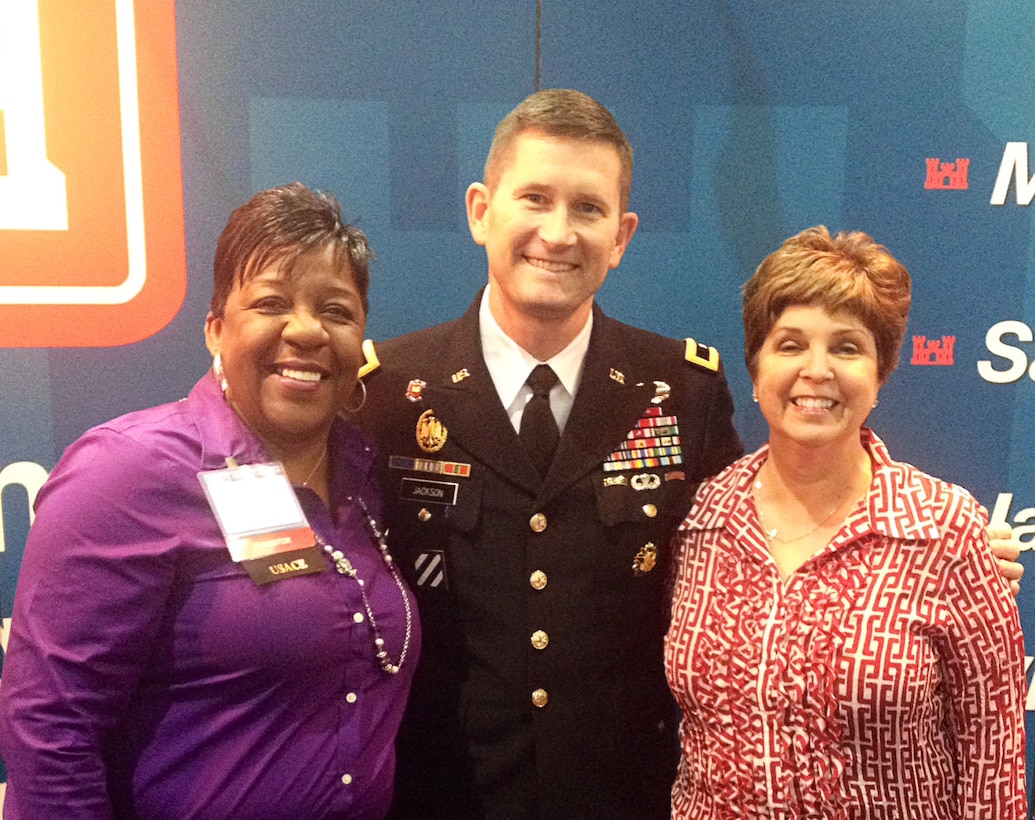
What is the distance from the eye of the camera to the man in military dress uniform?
1660mm

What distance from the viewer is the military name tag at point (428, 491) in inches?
67.3

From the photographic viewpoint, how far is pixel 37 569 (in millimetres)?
1220

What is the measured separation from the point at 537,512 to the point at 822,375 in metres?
0.59

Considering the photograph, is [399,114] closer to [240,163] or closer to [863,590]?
[240,163]

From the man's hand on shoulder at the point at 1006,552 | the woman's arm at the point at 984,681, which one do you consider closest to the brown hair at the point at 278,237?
the woman's arm at the point at 984,681

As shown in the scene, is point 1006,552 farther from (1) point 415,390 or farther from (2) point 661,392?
(1) point 415,390

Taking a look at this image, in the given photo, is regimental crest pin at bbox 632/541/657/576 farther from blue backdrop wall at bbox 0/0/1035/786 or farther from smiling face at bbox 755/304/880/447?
blue backdrop wall at bbox 0/0/1035/786

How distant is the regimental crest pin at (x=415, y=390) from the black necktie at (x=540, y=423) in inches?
8.8

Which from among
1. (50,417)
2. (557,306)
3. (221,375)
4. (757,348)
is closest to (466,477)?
(557,306)

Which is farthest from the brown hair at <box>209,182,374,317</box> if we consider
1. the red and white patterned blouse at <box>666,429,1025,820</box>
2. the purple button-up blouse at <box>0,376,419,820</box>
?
the red and white patterned blouse at <box>666,429,1025,820</box>

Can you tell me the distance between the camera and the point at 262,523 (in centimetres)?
133

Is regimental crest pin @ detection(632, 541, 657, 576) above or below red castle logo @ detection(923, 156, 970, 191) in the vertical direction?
below

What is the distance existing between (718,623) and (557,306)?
0.67 meters

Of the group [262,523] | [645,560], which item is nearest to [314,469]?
[262,523]
